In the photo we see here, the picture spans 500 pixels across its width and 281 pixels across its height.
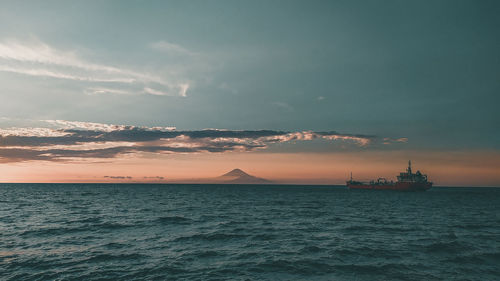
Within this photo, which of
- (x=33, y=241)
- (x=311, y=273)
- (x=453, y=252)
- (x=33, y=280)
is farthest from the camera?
(x=33, y=241)

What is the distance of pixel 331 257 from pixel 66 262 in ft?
62.2

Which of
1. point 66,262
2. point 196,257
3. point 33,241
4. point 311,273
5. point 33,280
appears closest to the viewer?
point 33,280

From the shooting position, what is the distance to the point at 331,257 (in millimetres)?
21781

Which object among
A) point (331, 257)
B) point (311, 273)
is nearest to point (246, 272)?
point (311, 273)

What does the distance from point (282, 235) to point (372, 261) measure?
11150mm

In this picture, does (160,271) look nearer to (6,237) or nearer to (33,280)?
(33,280)

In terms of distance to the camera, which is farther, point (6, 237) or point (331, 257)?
point (6, 237)

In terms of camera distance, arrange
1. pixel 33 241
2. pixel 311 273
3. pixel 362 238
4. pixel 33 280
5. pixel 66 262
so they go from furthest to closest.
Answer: pixel 362 238
pixel 33 241
pixel 66 262
pixel 311 273
pixel 33 280

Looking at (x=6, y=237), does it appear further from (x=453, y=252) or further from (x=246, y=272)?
(x=453, y=252)

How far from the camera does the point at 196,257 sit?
21688mm

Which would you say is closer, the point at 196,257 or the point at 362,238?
the point at 196,257

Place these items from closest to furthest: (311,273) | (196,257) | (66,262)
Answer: (311,273) < (66,262) < (196,257)

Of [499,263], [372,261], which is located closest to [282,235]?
[372,261]

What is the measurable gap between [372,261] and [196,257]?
12874mm
